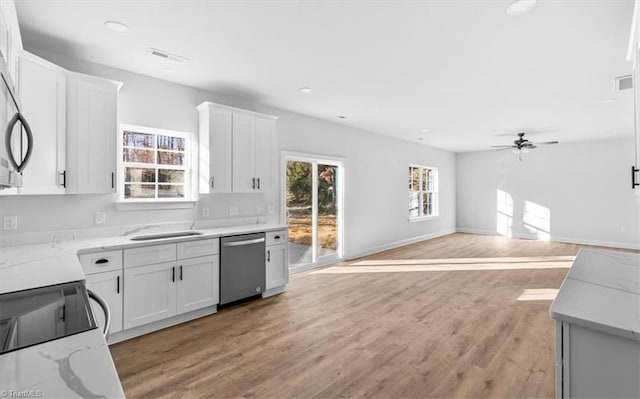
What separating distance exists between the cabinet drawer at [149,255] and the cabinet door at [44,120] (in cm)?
83

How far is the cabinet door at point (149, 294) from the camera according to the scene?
295cm

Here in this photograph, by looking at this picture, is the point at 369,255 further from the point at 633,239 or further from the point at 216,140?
the point at 633,239

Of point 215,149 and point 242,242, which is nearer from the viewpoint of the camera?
point 242,242

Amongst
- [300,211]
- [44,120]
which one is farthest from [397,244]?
[44,120]

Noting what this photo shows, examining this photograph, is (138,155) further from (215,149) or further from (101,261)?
(101,261)

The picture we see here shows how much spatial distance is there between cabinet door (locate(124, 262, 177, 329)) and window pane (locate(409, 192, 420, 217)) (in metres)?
6.45

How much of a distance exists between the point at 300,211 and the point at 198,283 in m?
2.42

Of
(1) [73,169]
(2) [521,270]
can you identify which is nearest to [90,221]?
(1) [73,169]

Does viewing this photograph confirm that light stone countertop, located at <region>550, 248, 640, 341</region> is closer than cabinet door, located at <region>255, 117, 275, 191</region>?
Yes

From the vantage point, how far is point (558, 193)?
8477mm

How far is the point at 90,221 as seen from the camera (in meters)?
3.29

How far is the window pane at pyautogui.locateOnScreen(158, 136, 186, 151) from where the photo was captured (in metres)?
3.84

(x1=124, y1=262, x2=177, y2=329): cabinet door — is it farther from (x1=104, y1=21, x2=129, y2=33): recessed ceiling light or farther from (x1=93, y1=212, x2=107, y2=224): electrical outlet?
(x1=104, y1=21, x2=129, y2=33): recessed ceiling light

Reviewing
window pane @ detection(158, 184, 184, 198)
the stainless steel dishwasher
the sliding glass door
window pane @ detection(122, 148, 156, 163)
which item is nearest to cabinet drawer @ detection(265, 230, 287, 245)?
the stainless steel dishwasher
